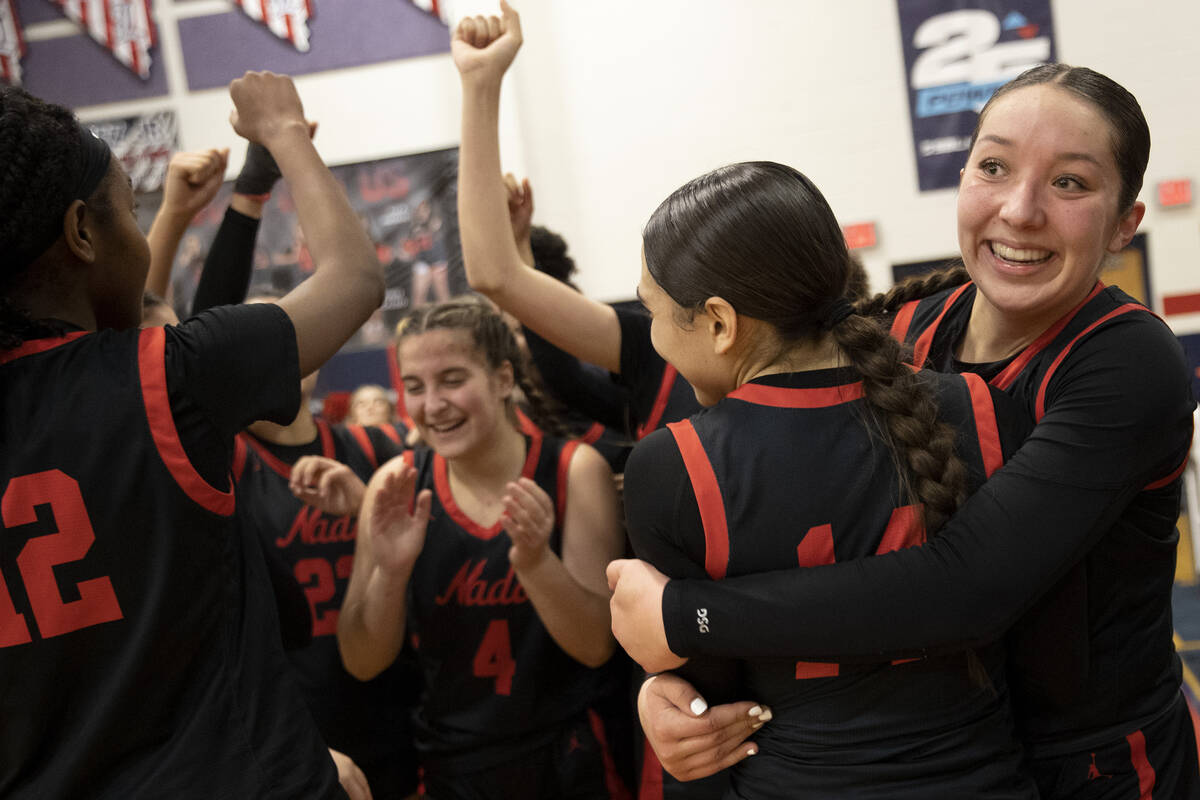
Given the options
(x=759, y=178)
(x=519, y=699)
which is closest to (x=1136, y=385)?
(x=759, y=178)

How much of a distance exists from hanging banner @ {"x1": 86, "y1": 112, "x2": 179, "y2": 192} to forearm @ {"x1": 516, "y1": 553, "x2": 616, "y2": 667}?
5808 mm

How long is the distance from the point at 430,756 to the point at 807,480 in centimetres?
151

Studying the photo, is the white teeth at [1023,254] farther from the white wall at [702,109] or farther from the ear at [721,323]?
the white wall at [702,109]

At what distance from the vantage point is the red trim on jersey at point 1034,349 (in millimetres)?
1415

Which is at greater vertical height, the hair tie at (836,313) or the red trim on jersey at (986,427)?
the hair tie at (836,313)

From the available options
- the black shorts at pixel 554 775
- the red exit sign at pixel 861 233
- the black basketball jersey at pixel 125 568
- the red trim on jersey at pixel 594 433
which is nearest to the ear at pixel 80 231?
the black basketball jersey at pixel 125 568

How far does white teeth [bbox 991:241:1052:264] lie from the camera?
1.46 meters

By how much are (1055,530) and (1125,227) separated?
60 centimetres

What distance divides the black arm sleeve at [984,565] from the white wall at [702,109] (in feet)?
17.3

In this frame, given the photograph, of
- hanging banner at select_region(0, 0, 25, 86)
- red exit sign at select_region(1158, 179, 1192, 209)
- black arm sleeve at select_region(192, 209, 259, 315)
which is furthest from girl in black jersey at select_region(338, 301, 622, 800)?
hanging banner at select_region(0, 0, 25, 86)

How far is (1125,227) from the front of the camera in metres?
1.49

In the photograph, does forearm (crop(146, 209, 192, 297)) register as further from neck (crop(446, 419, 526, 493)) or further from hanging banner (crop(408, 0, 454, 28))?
hanging banner (crop(408, 0, 454, 28))

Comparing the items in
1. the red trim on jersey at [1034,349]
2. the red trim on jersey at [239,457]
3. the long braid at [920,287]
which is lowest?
the red trim on jersey at [239,457]

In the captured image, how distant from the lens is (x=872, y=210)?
6352mm
